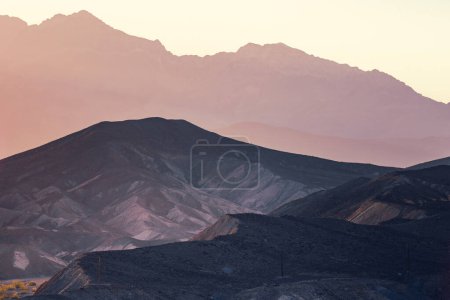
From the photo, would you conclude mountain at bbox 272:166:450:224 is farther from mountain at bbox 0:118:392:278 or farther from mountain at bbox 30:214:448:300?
mountain at bbox 0:118:392:278

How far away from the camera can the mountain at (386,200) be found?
10425 centimetres

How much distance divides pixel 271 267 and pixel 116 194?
321ft

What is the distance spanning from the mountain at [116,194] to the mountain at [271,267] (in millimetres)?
40479

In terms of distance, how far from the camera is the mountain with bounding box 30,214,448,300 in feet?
Answer: 204

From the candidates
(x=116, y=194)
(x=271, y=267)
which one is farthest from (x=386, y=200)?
(x=116, y=194)

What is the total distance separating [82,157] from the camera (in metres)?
187

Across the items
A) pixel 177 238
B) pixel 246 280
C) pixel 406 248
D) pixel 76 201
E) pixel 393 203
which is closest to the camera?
pixel 246 280

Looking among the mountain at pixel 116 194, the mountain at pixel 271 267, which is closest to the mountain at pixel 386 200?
the mountain at pixel 271 267

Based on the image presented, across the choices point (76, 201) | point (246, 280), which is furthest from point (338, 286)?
point (76, 201)

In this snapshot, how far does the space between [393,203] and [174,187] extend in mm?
72590

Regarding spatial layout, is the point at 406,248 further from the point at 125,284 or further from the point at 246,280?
the point at 125,284

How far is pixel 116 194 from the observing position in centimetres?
17038

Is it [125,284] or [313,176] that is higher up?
[313,176]

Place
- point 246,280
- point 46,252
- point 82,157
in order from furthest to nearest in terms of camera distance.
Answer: point 82,157 → point 46,252 → point 246,280
